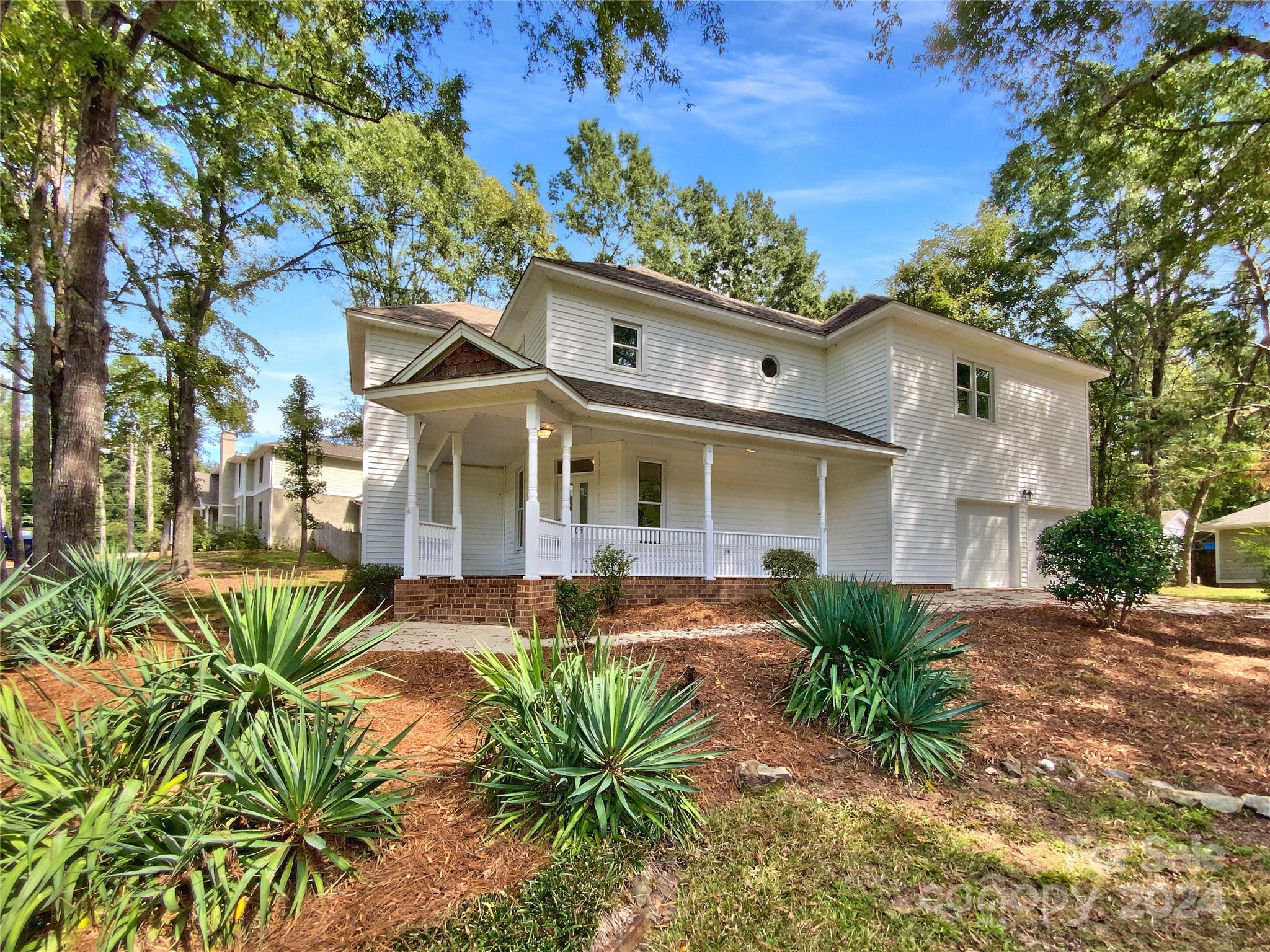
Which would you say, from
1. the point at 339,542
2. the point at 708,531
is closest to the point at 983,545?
the point at 708,531

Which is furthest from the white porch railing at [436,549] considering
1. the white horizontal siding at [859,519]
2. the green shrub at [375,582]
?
the white horizontal siding at [859,519]

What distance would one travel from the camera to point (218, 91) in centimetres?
1049

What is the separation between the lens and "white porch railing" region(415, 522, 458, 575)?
10133mm

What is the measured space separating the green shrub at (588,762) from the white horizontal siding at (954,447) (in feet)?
37.5

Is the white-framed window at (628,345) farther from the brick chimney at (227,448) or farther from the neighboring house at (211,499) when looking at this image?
the neighboring house at (211,499)

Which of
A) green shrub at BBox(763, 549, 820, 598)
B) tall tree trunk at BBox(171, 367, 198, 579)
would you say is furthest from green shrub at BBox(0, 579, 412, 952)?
tall tree trunk at BBox(171, 367, 198, 579)

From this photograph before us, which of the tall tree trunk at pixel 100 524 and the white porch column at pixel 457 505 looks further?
the white porch column at pixel 457 505

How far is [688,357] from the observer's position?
13633 millimetres

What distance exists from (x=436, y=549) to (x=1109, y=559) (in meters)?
10.2

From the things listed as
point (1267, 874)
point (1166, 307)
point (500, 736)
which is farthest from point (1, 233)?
point (1166, 307)

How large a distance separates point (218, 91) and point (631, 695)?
1302cm

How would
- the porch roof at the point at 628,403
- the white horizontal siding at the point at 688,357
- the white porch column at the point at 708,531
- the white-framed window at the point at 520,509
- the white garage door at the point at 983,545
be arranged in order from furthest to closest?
the white garage door at the point at 983,545 → the white-framed window at the point at 520,509 → the white horizontal siding at the point at 688,357 → the white porch column at the point at 708,531 → the porch roof at the point at 628,403

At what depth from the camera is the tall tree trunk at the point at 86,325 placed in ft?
25.7

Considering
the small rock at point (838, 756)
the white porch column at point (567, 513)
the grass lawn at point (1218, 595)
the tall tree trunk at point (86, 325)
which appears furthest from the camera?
the grass lawn at point (1218, 595)
